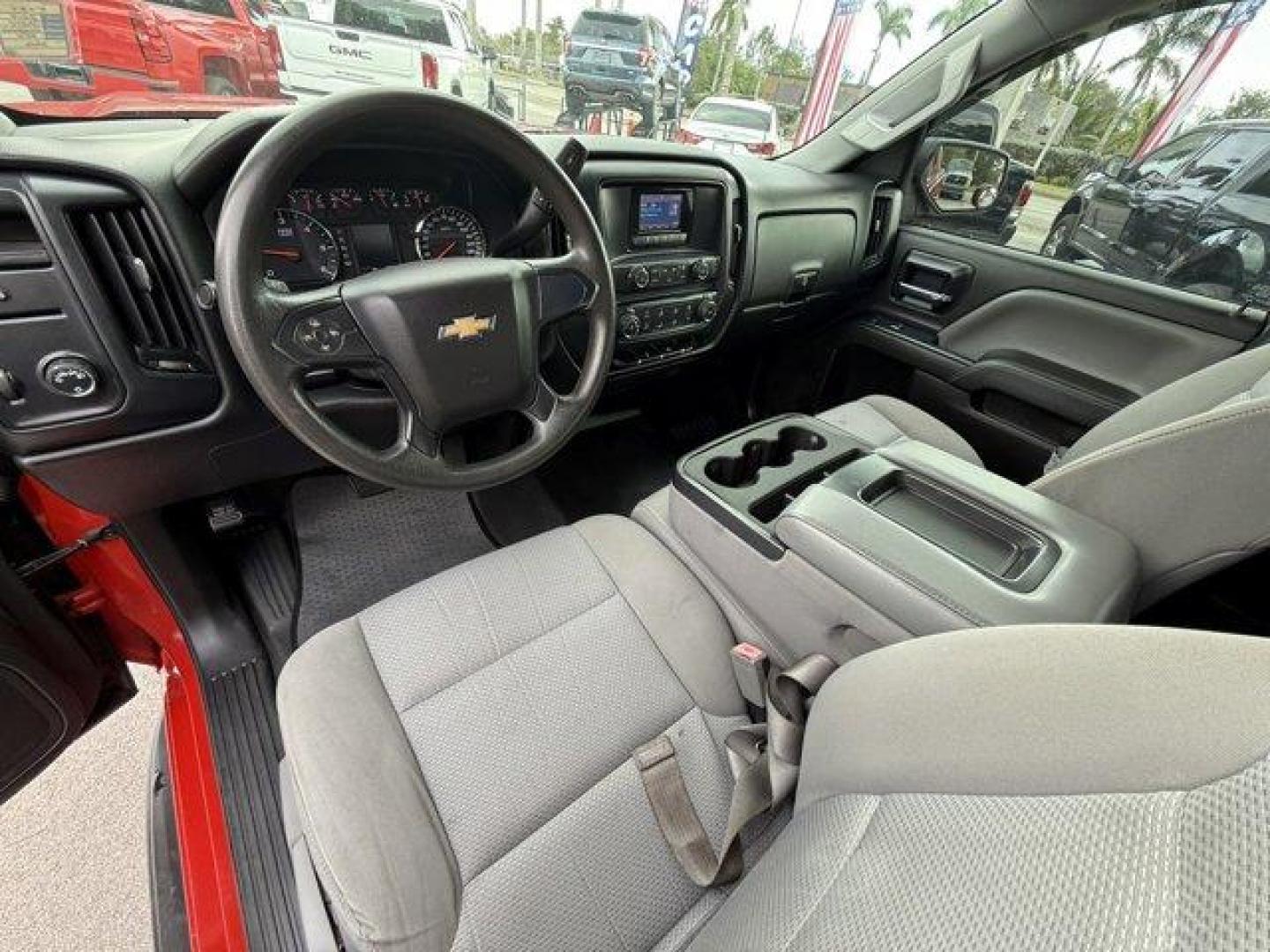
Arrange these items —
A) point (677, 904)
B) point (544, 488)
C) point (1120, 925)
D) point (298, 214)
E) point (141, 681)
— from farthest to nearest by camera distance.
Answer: point (544, 488) < point (141, 681) < point (298, 214) < point (677, 904) < point (1120, 925)

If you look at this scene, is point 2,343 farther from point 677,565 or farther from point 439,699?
point 677,565

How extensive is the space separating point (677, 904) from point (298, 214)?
101cm

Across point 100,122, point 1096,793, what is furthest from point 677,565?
point 100,122

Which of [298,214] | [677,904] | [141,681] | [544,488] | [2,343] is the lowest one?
[141,681]

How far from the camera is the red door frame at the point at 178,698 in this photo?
825mm

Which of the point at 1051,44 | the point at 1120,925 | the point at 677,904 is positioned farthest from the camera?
the point at 1051,44

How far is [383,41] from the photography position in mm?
2051

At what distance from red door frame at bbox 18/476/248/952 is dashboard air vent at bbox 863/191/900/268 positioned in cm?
193

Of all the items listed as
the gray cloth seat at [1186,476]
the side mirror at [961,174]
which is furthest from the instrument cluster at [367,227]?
the side mirror at [961,174]

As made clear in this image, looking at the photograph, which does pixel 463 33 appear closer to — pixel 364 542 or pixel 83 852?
pixel 364 542

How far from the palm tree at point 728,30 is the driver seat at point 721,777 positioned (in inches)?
132

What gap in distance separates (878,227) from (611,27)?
236 cm

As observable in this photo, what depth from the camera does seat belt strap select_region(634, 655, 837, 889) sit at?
66 centimetres

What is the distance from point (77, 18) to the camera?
1.28 metres
